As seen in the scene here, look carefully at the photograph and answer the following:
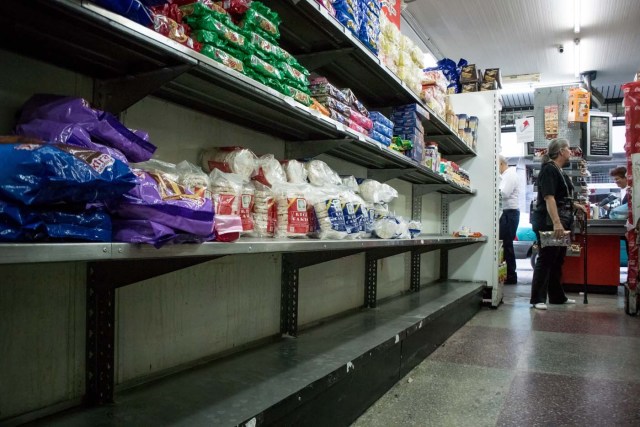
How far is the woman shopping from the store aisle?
0.69 m

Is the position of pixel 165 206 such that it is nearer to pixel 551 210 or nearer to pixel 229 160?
pixel 229 160

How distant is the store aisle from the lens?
76.3 inches

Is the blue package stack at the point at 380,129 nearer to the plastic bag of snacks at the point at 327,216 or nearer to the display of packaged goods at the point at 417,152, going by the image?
the display of packaged goods at the point at 417,152

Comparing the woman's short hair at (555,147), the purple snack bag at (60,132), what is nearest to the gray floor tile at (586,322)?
the woman's short hair at (555,147)

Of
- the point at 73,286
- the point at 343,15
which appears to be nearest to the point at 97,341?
the point at 73,286

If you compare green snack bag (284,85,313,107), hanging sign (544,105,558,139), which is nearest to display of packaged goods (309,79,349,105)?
green snack bag (284,85,313,107)

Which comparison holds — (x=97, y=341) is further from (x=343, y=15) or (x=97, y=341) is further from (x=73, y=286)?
(x=343, y=15)

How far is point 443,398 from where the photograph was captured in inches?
84.0

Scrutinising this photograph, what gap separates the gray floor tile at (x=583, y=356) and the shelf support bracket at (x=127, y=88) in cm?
238

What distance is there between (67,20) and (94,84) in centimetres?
38

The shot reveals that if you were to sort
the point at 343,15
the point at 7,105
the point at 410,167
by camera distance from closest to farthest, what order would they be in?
1. the point at 7,105
2. the point at 343,15
3. the point at 410,167

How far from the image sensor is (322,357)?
183 cm

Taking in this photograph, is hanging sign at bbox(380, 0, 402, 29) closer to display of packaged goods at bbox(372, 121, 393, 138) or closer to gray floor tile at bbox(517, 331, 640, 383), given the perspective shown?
display of packaged goods at bbox(372, 121, 393, 138)

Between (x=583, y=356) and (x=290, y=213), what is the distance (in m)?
2.24
